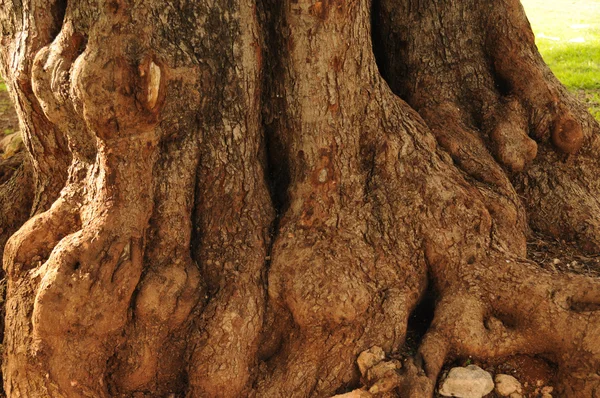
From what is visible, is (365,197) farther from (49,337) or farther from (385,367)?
(49,337)

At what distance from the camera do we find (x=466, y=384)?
305 centimetres

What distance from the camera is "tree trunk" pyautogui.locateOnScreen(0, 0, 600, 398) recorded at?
2.93m

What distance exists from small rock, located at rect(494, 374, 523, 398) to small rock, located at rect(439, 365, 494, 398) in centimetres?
5

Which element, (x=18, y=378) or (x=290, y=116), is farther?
(x=290, y=116)

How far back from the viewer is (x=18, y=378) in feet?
10.0

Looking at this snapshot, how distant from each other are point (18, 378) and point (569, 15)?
15162 millimetres

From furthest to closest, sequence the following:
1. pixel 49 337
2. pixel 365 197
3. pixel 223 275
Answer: pixel 365 197 < pixel 223 275 < pixel 49 337

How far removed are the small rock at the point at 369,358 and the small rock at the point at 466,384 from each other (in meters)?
0.36

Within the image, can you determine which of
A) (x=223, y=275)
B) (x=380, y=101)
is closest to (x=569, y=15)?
(x=380, y=101)

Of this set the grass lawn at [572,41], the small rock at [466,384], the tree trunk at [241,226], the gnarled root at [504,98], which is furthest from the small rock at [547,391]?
the grass lawn at [572,41]

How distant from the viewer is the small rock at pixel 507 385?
10.2ft

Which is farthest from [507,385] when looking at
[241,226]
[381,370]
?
[241,226]

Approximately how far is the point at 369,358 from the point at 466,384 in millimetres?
503

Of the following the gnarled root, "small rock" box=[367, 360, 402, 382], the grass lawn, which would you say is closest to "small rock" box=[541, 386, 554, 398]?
"small rock" box=[367, 360, 402, 382]
